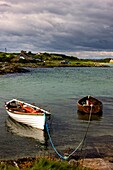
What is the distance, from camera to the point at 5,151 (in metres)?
18.8

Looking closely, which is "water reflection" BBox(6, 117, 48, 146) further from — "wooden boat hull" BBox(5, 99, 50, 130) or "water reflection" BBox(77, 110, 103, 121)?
"water reflection" BBox(77, 110, 103, 121)

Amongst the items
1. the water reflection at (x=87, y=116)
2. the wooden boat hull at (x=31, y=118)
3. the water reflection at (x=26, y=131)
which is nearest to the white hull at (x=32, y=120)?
the wooden boat hull at (x=31, y=118)

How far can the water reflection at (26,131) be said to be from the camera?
73.5ft

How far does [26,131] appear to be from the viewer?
79.9 ft

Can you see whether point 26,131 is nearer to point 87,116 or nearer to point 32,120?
point 32,120

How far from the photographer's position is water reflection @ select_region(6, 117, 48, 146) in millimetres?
22406

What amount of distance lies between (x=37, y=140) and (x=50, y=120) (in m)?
6.07

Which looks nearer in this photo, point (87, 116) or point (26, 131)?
point (26, 131)

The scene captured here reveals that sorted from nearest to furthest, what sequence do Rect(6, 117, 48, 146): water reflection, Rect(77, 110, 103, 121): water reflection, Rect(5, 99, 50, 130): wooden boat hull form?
1. Rect(6, 117, 48, 146): water reflection
2. Rect(5, 99, 50, 130): wooden boat hull
3. Rect(77, 110, 103, 121): water reflection

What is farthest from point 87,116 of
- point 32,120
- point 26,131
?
point 26,131

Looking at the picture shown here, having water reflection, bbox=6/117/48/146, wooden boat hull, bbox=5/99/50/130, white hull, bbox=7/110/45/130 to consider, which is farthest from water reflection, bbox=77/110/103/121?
water reflection, bbox=6/117/48/146

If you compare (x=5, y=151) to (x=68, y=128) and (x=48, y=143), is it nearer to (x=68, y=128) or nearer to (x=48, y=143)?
(x=48, y=143)

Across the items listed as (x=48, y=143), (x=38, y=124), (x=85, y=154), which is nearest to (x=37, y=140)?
(x=48, y=143)

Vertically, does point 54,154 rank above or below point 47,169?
below
